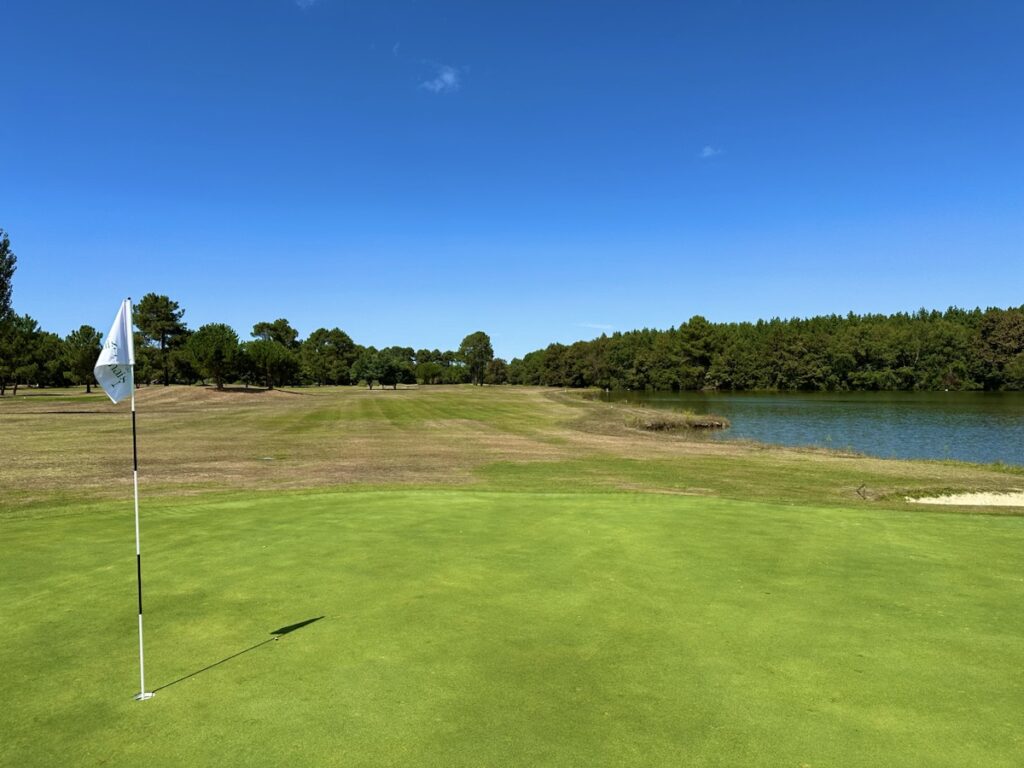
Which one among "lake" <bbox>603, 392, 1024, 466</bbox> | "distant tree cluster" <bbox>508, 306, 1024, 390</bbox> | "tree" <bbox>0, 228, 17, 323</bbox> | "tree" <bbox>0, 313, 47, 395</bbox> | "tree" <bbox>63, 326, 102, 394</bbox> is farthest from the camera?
"distant tree cluster" <bbox>508, 306, 1024, 390</bbox>

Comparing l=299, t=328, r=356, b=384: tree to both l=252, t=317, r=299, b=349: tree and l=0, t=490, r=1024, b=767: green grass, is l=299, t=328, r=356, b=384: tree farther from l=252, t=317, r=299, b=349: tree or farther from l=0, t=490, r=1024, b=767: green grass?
l=0, t=490, r=1024, b=767: green grass

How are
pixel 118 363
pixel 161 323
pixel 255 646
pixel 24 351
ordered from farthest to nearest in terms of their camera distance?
pixel 161 323 → pixel 24 351 → pixel 255 646 → pixel 118 363

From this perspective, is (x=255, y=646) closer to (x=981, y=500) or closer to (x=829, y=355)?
(x=981, y=500)

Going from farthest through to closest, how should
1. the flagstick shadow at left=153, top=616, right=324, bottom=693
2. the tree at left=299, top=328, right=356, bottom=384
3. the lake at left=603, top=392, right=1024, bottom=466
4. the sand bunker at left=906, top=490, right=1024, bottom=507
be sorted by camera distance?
the tree at left=299, top=328, right=356, bottom=384 → the lake at left=603, top=392, right=1024, bottom=466 → the sand bunker at left=906, top=490, right=1024, bottom=507 → the flagstick shadow at left=153, top=616, right=324, bottom=693

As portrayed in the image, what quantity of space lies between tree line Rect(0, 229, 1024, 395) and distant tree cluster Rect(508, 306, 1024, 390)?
284 millimetres

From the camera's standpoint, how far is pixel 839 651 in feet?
19.0

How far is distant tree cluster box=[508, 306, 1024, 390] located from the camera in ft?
424

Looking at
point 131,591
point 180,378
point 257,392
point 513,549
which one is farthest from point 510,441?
point 180,378

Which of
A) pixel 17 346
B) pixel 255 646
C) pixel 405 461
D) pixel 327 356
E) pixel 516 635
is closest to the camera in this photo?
pixel 255 646

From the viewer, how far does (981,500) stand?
18.1 m

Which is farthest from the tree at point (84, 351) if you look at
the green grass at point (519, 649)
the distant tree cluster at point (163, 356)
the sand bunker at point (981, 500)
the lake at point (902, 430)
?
the sand bunker at point (981, 500)

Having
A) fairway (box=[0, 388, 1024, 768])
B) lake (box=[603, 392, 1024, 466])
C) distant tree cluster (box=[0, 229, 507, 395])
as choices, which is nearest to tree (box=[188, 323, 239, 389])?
distant tree cluster (box=[0, 229, 507, 395])

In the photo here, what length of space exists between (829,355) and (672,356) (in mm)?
36982

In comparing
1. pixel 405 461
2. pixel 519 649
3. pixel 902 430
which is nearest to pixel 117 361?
pixel 519 649
